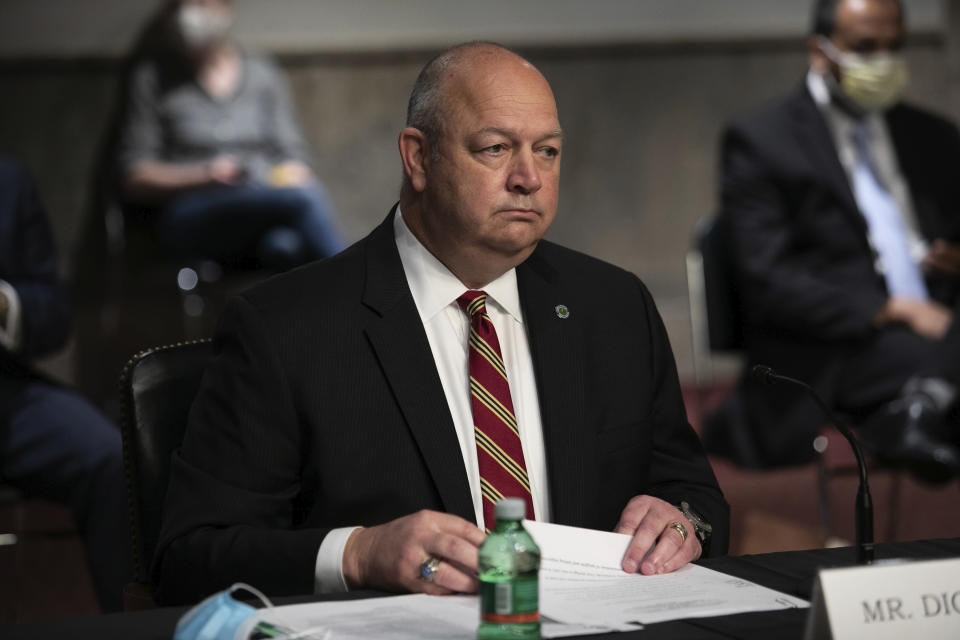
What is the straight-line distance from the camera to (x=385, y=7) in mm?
6832

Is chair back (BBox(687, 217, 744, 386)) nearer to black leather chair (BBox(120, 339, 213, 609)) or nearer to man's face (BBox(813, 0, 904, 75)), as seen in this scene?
man's face (BBox(813, 0, 904, 75))

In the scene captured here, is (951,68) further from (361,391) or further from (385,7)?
(361,391)

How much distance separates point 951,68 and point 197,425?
21.8 feet

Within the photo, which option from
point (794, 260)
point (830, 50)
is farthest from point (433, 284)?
point (830, 50)

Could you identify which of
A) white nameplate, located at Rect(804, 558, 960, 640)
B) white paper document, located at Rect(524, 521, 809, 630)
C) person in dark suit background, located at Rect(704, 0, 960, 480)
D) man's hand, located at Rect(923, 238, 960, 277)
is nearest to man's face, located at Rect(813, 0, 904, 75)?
person in dark suit background, located at Rect(704, 0, 960, 480)

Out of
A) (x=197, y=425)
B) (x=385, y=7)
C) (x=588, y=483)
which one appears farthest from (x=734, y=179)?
(x=385, y=7)

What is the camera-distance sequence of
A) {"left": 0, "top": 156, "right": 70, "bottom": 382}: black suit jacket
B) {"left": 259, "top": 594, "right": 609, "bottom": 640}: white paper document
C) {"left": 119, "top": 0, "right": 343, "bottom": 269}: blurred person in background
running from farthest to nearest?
1. {"left": 119, "top": 0, "right": 343, "bottom": 269}: blurred person in background
2. {"left": 0, "top": 156, "right": 70, "bottom": 382}: black suit jacket
3. {"left": 259, "top": 594, "right": 609, "bottom": 640}: white paper document

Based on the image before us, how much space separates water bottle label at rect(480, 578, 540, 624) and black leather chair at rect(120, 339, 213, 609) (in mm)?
826

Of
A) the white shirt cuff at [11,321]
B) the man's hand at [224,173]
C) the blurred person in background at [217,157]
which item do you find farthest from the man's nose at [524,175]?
the man's hand at [224,173]

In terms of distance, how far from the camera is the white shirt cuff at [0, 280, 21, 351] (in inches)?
116

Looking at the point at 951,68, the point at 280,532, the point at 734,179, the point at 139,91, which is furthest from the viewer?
the point at 951,68

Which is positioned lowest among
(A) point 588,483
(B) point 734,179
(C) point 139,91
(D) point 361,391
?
(A) point 588,483

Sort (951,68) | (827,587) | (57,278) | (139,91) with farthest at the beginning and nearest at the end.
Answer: (951,68) < (139,91) < (57,278) < (827,587)

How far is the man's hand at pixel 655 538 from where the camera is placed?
152cm
